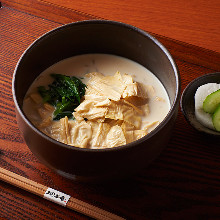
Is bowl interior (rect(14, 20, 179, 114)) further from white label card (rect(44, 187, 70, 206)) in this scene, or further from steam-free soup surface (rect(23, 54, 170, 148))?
white label card (rect(44, 187, 70, 206))

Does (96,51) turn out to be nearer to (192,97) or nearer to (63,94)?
(63,94)

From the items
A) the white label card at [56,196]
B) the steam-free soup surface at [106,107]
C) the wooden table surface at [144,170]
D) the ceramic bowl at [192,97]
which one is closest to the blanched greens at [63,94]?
the steam-free soup surface at [106,107]

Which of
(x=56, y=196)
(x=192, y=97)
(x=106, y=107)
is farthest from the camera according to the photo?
(x=192, y=97)

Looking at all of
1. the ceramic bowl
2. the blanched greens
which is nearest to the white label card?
the blanched greens

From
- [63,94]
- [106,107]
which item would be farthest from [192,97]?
[63,94]

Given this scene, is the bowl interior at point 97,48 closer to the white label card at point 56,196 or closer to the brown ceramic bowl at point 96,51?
the brown ceramic bowl at point 96,51

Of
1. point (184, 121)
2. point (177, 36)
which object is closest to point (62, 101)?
point (184, 121)
